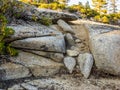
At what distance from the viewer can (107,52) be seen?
8.23m

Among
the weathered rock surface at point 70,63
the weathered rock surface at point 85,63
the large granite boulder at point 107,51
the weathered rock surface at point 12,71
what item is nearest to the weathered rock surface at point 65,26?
the large granite boulder at point 107,51

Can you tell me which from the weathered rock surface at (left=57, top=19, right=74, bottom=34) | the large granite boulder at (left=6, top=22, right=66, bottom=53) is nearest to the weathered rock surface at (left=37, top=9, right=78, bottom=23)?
the weathered rock surface at (left=57, top=19, right=74, bottom=34)

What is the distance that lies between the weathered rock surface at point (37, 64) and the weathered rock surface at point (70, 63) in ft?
0.68

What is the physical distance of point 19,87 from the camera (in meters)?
6.81

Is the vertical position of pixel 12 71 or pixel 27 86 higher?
pixel 12 71

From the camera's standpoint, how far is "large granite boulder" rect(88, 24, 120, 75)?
8109 millimetres

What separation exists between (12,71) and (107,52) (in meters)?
3.01

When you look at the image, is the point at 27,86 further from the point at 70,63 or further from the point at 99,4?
the point at 99,4

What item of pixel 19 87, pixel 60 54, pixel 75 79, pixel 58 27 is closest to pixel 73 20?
pixel 58 27

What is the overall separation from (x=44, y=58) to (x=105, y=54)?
192 centimetres

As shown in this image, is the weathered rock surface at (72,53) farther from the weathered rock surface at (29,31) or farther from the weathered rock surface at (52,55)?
the weathered rock surface at (29,31)

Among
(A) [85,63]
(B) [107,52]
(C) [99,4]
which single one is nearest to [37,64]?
(A) [85,63]

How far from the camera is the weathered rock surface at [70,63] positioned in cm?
805

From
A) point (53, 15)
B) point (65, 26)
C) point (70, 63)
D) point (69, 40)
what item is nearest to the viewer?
point (70, 63)
